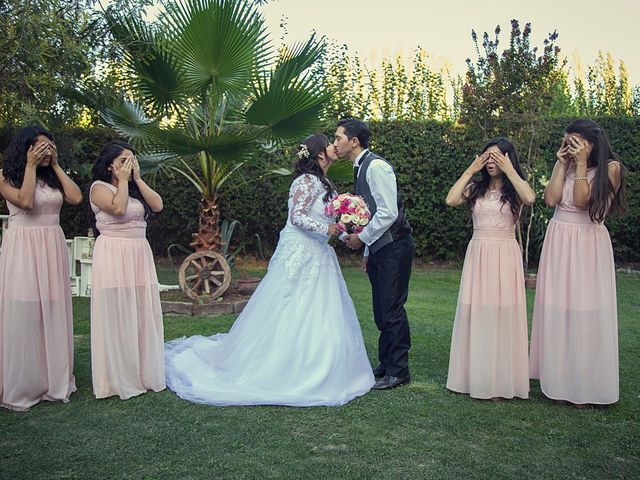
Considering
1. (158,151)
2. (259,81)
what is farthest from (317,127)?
(158,151)

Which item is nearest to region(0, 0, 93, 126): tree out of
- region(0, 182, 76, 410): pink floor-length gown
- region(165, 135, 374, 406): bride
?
region(0, 182, 76, 410): pink floor-length gown

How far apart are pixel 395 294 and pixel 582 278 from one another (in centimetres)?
140

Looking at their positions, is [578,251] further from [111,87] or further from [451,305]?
[111,87]

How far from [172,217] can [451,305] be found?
6.19 metres

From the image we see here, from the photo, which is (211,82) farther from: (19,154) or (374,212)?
(374,212)

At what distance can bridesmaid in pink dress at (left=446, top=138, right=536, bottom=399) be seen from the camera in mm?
4918

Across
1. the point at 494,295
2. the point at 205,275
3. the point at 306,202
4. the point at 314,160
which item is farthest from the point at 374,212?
the point at 205,275

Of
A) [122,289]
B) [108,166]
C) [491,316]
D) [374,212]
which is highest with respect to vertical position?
[108,166]

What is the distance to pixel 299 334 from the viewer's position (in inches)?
203

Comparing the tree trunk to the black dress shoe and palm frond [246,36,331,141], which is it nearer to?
palm frond [246,36,331,141]

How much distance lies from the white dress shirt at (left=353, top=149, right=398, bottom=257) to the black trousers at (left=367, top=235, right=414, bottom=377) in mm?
179

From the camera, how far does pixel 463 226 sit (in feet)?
41.4

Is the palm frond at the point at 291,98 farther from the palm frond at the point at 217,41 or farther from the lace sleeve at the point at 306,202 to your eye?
the lace sleeve at the point at 306,202

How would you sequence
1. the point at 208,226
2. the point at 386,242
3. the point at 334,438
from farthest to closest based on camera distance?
the point at 208,226
the point at 386,242
the point at 334,438
